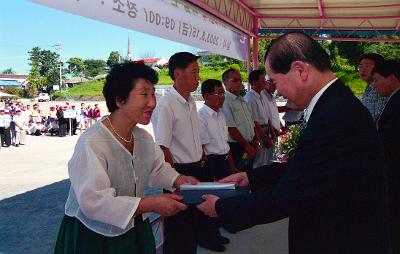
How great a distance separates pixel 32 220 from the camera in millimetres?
5449

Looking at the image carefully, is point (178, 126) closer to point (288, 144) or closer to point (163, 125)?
point (163, 125)

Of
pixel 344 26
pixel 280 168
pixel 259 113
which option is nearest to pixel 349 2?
pixel 344 26

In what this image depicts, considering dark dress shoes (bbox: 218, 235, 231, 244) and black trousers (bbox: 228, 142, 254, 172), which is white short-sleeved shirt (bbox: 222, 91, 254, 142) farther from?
dark dress shoes (bbox: 218, 235, 231, 244)

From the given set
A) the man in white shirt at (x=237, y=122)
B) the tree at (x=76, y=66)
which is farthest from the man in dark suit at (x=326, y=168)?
the tree at (x=76, y=66)

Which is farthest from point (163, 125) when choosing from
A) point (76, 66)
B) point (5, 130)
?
point (76, 66)

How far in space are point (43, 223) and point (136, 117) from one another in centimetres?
389

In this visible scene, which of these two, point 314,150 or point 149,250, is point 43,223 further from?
point 314,150

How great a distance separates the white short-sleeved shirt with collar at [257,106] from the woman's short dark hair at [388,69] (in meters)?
2.55

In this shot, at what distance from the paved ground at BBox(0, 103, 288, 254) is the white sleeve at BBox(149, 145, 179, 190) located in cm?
194

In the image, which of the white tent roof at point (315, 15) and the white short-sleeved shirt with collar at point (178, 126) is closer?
the white short-sleeved shirt with collar at point (178, 126)

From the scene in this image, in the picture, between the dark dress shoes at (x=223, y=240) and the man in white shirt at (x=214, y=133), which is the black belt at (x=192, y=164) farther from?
the dark dress shoes at (x=223, y=240)

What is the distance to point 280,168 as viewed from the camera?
2293mm

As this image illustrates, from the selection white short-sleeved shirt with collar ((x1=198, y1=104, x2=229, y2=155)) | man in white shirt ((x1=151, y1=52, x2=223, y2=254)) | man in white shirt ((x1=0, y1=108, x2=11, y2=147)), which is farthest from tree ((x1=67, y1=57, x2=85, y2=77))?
man in white shirt ((x1=151, y1=52, x2=223, y2=254))

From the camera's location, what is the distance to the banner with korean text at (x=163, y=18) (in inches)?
102
